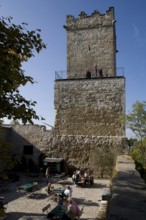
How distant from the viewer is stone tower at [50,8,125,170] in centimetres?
2031

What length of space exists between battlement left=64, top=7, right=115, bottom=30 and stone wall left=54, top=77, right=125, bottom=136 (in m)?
5.73

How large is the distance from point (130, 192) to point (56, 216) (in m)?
4.73

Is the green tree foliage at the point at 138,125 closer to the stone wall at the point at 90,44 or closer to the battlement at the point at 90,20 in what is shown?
the stone wall at the point at 90,44

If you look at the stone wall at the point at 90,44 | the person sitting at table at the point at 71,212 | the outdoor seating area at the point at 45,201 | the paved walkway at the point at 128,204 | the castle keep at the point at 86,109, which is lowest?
the outdoor seating area at the point at 45,201

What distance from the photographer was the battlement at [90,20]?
2364 centimetres

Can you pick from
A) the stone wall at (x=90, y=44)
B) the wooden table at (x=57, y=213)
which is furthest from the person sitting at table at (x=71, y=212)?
the stone wall at (x=90, y=44)

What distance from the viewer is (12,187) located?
1505 cm

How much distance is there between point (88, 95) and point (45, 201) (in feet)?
37.3

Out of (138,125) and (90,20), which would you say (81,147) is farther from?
(90,20)

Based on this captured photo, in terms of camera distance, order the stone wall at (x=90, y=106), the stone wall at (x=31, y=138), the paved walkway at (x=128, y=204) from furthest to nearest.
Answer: the stone wall at (x=31, y=138) < the stone wall at (x=90, y=106) < the paved walkway at (x=128, y=204)

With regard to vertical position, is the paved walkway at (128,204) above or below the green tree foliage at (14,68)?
below

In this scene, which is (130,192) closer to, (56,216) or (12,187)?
(56,216)

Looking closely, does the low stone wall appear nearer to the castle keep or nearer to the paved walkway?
the castle keep

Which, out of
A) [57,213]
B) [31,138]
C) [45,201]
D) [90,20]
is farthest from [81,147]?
[90,20]
